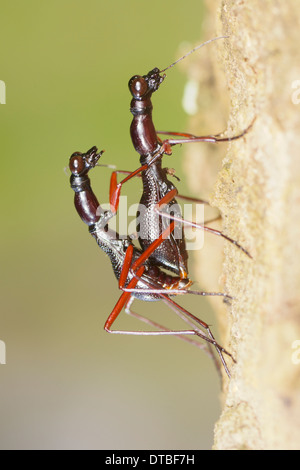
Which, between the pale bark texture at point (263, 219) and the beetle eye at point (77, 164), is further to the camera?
the beetle eye at point (77, 164)

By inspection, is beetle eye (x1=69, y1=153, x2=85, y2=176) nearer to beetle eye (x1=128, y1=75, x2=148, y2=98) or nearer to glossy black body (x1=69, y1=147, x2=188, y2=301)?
glossy black body (x1=69, y1=147, x2=188, y2=301)

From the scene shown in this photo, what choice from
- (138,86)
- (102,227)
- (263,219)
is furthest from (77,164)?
(263,219)

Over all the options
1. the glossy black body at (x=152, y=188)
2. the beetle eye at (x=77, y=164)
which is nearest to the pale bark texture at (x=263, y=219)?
the glossy black body at (x=152, y=188)

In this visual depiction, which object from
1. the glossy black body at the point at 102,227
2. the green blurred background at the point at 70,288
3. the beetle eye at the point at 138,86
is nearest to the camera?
the beetle eye at the point at 138,86

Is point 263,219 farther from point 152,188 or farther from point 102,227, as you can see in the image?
point 102,227

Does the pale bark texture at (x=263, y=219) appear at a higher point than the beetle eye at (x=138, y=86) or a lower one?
lower

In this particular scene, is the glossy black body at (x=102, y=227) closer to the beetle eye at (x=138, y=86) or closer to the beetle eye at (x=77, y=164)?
the beetle eye at (x=77, y=164)

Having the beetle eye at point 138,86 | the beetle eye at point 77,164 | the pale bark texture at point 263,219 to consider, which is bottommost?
the pale bark texture at point 263,219
